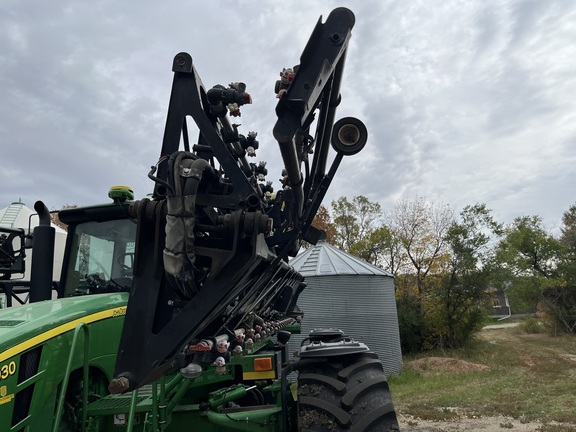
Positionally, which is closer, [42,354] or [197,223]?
[197,223]

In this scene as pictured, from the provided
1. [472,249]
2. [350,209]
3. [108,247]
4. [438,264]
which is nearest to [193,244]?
[108,247]

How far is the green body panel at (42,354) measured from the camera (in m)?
2.58

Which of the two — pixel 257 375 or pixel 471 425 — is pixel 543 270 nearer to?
pixel 471 425

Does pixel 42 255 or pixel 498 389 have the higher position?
pixel 42 255

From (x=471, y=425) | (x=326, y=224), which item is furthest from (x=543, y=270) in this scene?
(x=471, y=425)

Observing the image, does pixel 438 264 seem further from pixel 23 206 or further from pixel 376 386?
pixel 376 386

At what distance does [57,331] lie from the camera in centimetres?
292

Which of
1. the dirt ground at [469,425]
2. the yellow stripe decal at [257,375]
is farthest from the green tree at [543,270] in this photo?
the yellow stripe decal at [257,375]

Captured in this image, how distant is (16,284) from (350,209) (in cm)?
3140

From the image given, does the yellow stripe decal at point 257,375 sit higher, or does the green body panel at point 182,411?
the yellow stripe decal at point 257,375

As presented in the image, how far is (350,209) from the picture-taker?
35688mm

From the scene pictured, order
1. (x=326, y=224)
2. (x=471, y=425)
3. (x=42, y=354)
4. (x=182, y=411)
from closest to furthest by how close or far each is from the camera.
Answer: (x=42, y=354) < (x=182, y=411) < (x=471, y=425) < (x=326, y=224)

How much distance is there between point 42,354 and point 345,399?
191 cm

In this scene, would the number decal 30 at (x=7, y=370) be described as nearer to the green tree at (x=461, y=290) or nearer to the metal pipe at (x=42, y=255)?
the metal pipe at (x=42, y=255)
